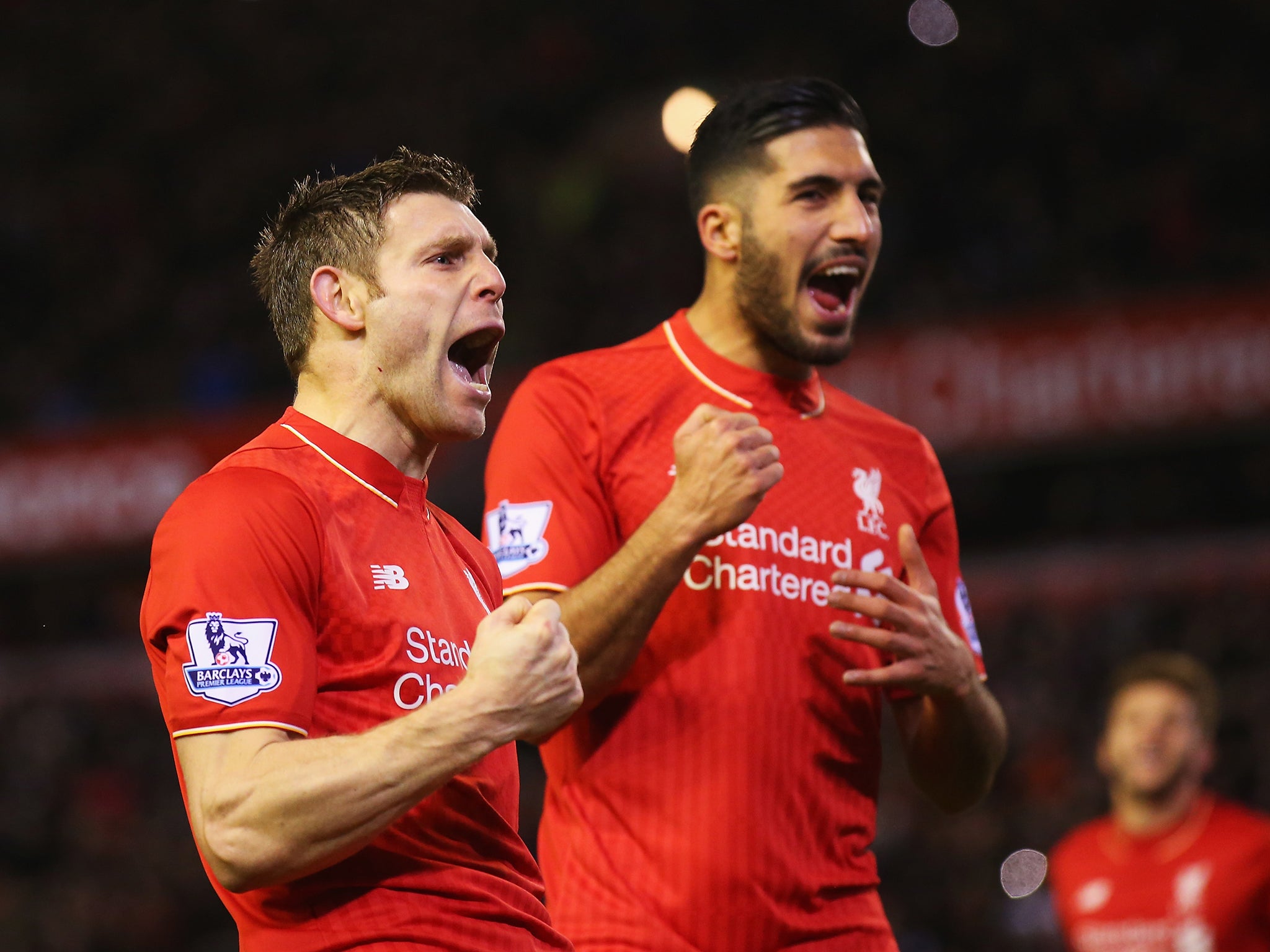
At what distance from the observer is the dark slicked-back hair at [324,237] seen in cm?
242

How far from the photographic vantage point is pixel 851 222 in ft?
10.7

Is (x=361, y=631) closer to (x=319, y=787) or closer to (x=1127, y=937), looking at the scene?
(x=319, y=787)

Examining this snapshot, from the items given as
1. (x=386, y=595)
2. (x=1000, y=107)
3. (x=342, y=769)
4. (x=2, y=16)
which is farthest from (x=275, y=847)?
(x=2, y=16)

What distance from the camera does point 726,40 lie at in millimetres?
14516

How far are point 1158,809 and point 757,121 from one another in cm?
378

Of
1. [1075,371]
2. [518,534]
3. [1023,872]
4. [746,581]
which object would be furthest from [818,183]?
[1075,371]

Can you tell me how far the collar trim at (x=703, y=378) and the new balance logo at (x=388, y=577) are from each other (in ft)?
3.83

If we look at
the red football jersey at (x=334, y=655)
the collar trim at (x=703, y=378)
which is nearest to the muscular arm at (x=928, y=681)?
the collar trim at (x=703, y=378)

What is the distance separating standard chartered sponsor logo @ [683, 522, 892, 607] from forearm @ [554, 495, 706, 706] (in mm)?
209

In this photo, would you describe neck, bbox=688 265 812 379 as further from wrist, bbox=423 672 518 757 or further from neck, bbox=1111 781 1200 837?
neck, bbox=1111 781 1200 837

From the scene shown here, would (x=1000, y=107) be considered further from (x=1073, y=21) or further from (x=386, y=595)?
(x=386, y=595)

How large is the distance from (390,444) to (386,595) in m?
0.30

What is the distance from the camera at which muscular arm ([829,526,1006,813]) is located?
2914 mm

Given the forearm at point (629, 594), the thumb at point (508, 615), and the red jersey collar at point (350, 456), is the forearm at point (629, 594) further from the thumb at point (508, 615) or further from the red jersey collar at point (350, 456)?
the thumb at point (508, 615)
